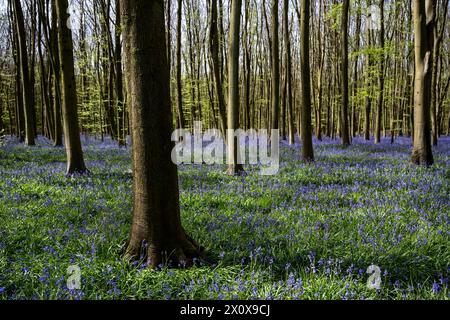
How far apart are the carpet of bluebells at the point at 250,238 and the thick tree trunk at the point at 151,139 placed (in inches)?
12.6

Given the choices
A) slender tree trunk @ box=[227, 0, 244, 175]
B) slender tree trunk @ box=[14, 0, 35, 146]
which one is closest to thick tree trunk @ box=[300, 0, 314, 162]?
slender tree trunk @ box=[227, 0, 244, 175]

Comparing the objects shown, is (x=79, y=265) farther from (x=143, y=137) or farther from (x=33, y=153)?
(x=33, y=153)

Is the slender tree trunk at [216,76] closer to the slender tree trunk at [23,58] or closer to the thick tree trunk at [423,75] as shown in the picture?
the thick tree trunk at [423,75]

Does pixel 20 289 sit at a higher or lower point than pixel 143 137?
lower

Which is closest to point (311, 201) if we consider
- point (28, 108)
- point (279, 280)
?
point (279, 280)

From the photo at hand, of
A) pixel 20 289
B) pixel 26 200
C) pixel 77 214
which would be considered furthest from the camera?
pixel 26 200

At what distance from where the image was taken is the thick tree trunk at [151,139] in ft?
11.0

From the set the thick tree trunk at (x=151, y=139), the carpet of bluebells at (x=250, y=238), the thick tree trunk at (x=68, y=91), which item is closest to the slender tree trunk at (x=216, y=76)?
the carpet of bluebells at (x=250, y=238)

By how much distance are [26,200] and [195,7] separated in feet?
85.3

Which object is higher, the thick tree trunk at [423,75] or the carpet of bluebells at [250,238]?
the thick tree trunk at [423,75]

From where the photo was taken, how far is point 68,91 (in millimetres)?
8516

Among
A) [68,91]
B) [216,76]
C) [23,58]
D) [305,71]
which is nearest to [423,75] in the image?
[305,71]

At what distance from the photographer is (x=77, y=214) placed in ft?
17.1

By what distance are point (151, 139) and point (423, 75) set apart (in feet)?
32.0
